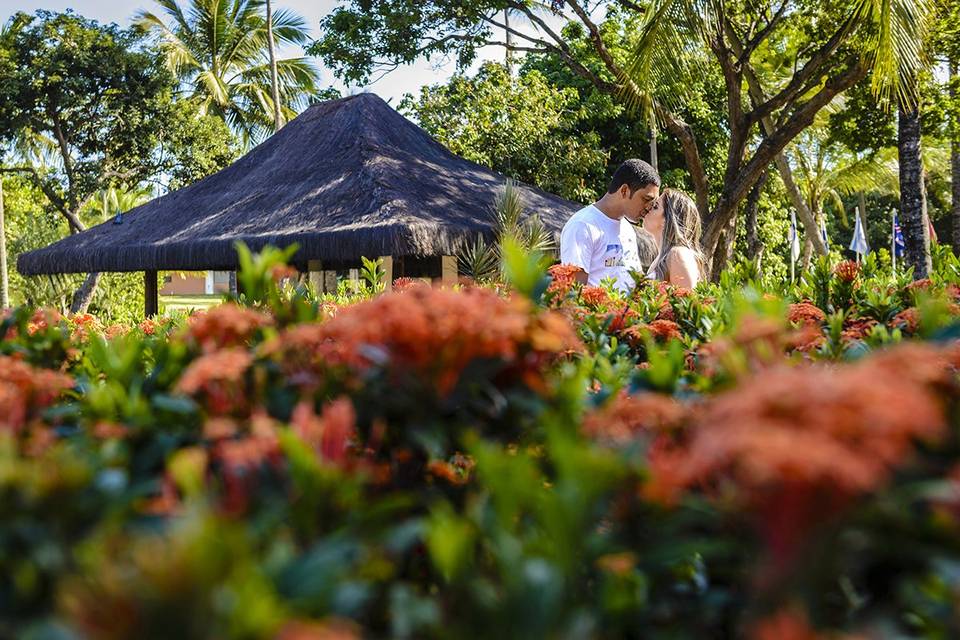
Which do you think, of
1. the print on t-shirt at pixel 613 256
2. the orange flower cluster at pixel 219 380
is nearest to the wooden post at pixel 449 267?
the print on t-shirt at pixel 613 256

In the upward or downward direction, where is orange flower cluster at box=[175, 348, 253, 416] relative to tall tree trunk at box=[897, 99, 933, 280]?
downward

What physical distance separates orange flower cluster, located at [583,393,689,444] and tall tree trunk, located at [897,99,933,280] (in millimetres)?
9688

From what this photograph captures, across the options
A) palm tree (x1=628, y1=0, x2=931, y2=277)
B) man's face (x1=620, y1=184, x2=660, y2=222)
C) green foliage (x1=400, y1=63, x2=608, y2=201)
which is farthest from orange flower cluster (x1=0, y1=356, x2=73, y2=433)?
green foliage (x1=400, y1=63, x2=608, y2=201)

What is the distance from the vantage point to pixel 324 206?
1182 cm

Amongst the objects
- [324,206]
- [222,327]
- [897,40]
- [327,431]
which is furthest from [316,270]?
[327,431]

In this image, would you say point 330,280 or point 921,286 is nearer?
point 921,286

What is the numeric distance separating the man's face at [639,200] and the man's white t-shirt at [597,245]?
0.35 ft

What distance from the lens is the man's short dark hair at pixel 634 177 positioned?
4418mm

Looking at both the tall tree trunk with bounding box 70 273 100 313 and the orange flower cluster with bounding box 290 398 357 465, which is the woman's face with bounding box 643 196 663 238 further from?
the tall tree trunk with bounding box 70 273 100 313

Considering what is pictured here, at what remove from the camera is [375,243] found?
10461mm

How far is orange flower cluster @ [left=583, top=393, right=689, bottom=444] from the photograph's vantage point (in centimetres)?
83

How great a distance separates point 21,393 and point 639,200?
12.5 ft

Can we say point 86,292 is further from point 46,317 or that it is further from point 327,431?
point 327,431

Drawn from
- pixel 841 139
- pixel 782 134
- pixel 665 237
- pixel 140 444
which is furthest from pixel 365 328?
pixel 841 139
